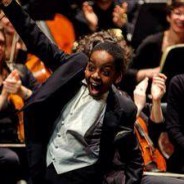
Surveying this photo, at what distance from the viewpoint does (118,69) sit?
193cm

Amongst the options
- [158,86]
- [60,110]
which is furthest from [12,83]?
[158,86]

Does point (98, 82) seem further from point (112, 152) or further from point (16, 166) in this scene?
point (16, 166)

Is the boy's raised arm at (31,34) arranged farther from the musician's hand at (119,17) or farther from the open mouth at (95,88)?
the musician's hand at (119,17)

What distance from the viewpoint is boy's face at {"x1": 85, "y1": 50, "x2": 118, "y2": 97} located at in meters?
1.88

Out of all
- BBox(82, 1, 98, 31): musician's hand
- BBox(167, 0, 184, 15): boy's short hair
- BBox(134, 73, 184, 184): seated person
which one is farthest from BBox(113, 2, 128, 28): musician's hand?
BBox(134, 73, 184, 184): seated person

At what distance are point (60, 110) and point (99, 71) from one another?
22 centimetres

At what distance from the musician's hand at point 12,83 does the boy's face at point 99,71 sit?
2.01ft

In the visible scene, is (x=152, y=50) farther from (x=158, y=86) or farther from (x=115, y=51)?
(x=115, y=51)

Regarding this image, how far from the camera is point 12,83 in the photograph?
95.7 inches

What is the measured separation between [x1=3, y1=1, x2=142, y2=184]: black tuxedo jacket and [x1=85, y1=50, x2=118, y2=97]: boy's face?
0.08m

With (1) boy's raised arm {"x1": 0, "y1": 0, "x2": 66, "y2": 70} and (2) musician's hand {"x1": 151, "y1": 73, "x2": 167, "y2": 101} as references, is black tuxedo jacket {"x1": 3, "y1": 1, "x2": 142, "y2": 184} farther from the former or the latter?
(2) musician's hand {"x1": 151, "y1": 73, "x2": 167, "y2": 101}

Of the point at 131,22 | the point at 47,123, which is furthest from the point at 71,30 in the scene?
the point at 47,123

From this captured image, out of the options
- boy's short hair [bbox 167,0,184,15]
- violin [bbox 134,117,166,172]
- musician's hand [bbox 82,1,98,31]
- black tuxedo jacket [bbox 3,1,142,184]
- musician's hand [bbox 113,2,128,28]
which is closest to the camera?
black tuxedo jacket [bbox 3,1,142,184]

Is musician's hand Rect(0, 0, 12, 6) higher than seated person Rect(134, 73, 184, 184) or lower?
higher
